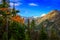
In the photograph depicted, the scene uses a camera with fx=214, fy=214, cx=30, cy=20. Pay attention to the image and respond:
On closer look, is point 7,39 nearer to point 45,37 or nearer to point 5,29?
point 5,29

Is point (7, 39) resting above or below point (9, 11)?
below

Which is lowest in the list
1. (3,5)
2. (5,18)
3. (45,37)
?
(45,37)

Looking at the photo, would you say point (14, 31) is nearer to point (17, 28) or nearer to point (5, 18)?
point (17, 28)

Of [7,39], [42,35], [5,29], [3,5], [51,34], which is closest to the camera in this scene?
[7,39]

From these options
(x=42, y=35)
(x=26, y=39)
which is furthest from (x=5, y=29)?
(x=42, y=35)

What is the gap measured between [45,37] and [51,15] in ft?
411

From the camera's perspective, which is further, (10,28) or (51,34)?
(51,34)

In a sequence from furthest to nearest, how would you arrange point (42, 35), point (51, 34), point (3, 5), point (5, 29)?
point (51, 34) < point (42, 35) < point (3, 5) < point (5, 29)

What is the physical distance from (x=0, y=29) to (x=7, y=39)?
138 inches

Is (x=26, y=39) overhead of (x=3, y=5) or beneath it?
beneath

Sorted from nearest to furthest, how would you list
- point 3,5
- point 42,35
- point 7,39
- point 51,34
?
1. point 7,39
2. point 3,5
3. point 42,35
4. point 51,34

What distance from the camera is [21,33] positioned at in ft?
138

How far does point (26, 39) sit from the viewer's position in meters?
43.3

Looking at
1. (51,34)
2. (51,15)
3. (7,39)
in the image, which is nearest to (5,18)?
(7,39)
